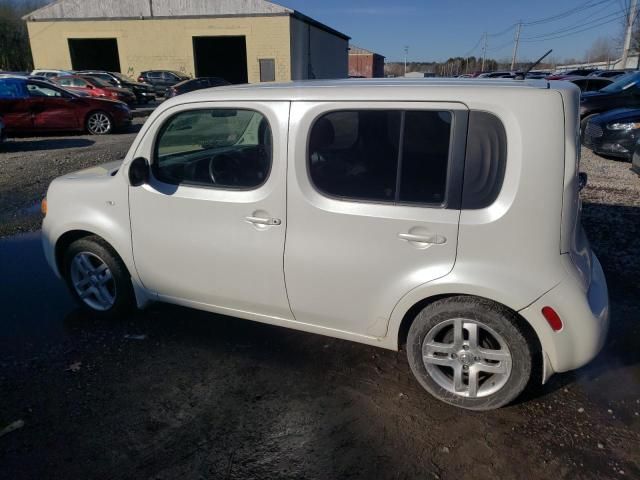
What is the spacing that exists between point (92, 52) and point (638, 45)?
146 feet

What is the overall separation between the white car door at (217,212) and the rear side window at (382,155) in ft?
0.83

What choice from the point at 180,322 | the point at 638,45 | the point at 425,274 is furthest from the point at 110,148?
the point at 638,45

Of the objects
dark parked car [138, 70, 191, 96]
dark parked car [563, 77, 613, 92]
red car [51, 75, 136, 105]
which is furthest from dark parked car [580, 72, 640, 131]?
dark parked car [138, 70, 191, 96]

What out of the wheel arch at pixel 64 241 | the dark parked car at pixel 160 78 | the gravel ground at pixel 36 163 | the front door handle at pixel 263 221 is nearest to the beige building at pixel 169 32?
the dark parked car at pixel 160 78

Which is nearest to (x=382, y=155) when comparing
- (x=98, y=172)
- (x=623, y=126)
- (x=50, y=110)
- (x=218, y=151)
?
(x=218, y=151)

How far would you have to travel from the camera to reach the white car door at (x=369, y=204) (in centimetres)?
264

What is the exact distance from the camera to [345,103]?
280 cm

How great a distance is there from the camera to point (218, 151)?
375 cm

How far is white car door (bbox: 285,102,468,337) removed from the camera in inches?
104

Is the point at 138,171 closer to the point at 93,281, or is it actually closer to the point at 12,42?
the point at 93,281

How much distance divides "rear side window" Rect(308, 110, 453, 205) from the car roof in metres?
0.10

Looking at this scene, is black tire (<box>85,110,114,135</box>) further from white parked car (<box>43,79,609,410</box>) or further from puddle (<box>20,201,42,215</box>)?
white parked car (<box>43,79,609,410</box>)

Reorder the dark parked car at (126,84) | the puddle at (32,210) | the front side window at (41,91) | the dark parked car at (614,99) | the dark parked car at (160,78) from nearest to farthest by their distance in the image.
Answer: the puddle at (32,210), the dark parked car at (614,99), the front side window at (41,91), the dark parked car at (126,84), the dark parked car at (160,78)

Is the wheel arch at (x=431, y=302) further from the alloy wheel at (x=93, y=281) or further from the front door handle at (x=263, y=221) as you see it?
the alloy wheel at (x=93, y=281)
